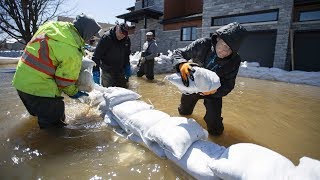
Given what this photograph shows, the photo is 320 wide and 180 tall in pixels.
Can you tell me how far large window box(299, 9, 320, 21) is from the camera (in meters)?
9.33

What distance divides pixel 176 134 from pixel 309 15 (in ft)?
32.9

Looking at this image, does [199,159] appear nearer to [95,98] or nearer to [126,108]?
[126,108]

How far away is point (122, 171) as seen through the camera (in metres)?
1.98

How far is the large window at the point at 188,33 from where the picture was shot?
1441cm

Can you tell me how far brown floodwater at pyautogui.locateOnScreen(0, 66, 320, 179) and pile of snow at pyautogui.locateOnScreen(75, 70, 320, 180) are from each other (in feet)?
0.45

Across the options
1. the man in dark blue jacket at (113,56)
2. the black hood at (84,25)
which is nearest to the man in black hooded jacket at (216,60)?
the black hood at (84,25)

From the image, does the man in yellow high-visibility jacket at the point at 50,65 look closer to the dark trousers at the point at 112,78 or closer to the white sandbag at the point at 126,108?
the white sandbag at the point at 126,108

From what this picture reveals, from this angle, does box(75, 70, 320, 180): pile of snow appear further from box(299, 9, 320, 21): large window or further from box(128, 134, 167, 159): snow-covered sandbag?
box(299, 9, 320, 21): large window

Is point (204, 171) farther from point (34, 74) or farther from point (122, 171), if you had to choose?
point (34, 74)

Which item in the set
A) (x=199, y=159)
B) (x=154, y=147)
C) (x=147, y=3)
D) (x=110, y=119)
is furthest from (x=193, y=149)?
(x=147, y=3)

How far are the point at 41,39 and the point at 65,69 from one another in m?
0.34

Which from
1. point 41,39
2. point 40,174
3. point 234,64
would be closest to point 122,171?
point 40,174

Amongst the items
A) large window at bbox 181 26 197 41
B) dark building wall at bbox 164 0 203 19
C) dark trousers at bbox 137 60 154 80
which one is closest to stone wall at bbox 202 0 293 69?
large window at bbox 181 26 197 41

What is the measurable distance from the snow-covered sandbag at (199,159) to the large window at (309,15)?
967cm
